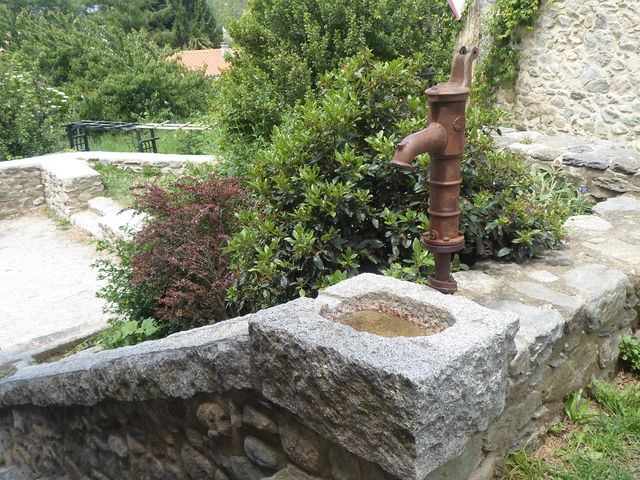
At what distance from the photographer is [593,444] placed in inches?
81.0

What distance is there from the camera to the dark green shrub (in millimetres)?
3594

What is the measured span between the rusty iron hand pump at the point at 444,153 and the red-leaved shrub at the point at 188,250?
1635 millimetres

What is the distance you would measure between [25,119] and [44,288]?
17.6 ft

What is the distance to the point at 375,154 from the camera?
9.43 ft

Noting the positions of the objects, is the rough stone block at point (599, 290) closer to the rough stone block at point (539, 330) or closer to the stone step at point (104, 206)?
the rough stone block at point (539, 330)

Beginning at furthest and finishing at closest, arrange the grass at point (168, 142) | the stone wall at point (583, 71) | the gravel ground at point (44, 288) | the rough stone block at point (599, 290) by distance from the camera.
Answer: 1. the grass at point (168, 142)
2. the stone wall at point (583, 71)
3. the gravel ground at point (44, 288)
4. the rough stone block at point (599, 290)

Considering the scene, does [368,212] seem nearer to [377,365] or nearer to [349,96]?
[349,96]

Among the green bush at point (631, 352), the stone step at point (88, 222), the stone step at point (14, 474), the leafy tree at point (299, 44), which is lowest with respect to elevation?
the stone step at point (14, 474)

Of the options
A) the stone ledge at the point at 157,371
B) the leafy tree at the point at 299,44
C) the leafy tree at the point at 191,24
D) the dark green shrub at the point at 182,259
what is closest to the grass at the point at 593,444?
the stone ledge at the point at 157,371

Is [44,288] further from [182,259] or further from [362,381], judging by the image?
[362,381]

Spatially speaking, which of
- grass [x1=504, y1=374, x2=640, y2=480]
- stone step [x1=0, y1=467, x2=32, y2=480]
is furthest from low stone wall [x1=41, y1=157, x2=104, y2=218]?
grass [x1=504, y1=374, x2=640, y2=480]

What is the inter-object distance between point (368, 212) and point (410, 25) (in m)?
6.01

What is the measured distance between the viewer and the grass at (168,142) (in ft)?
30.5

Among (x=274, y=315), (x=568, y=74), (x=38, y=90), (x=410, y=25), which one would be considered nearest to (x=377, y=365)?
(x=274, y=315)
